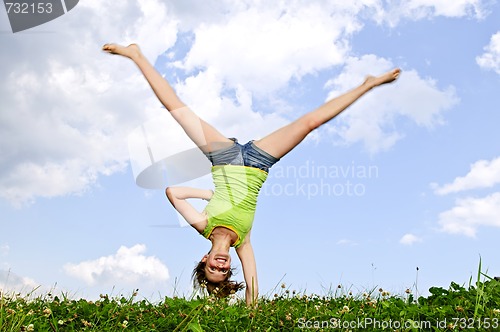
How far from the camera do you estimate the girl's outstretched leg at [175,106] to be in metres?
9.03

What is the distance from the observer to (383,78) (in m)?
9.02

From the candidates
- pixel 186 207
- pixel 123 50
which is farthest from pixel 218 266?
pixel 123 50

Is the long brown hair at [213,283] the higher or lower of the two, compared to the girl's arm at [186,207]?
lower

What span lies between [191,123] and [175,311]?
3.42 meters

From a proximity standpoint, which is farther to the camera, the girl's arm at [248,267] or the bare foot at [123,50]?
the bare foot at [123,50]

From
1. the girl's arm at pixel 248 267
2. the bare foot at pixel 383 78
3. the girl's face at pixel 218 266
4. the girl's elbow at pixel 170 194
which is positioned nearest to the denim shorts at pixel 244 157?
the girl's elbow at pixel 170 194

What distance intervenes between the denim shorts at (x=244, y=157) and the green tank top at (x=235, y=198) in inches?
3.1

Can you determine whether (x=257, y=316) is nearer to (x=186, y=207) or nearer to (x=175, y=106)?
(x=186, y=207)

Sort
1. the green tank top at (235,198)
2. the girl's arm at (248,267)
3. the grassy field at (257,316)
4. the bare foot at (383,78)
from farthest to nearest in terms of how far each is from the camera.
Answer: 1. the green tank top at (235,198)
2. the bare foot at (383,78)
3. the girl's arm at (248,267)
4. the grassy field at (257,316)

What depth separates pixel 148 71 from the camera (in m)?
9.09

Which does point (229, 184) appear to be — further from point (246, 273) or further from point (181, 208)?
point (246, 273)

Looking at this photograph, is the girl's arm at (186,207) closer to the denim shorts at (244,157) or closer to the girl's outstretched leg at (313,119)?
the denim shorts at (244,157)

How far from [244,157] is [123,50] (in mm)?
2514

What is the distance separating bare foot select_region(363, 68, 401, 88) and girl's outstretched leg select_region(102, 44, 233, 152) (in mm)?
2369
